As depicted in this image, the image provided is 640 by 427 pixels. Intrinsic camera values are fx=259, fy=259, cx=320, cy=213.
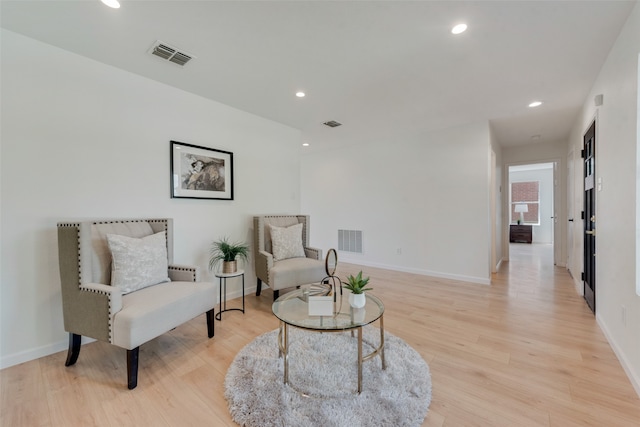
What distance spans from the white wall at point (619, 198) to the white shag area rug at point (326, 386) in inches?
53.8

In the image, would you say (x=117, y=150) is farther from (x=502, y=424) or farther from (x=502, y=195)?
(x=502, y=195)

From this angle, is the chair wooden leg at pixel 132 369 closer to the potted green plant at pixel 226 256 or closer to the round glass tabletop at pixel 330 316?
the round glass tabletop at pixel 330 316

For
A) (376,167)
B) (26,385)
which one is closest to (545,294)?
(376,167)

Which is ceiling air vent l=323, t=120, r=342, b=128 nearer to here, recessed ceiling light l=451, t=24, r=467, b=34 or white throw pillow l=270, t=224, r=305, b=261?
white throw pillow l=270, t=224, r=305, b=261

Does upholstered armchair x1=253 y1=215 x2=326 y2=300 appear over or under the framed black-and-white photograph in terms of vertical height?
under

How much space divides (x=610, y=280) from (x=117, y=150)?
14.3ft

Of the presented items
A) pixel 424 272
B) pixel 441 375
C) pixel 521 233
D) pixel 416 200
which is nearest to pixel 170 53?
pixel 441 375

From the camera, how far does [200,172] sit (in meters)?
2.91

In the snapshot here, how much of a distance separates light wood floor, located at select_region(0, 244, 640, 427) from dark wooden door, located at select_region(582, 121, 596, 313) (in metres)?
0.26

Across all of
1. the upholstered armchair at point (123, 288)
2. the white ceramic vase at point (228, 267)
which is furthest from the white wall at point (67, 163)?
the white ceramic vase at point (228, 267)

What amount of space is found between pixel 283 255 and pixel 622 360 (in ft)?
9.76

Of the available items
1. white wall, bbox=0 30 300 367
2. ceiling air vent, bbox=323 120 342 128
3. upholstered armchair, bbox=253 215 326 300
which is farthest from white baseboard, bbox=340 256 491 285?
white wall, bbox=0 30 300 367

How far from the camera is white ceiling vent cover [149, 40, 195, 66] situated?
204 centimetres

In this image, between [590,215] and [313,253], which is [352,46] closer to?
[313,253]
